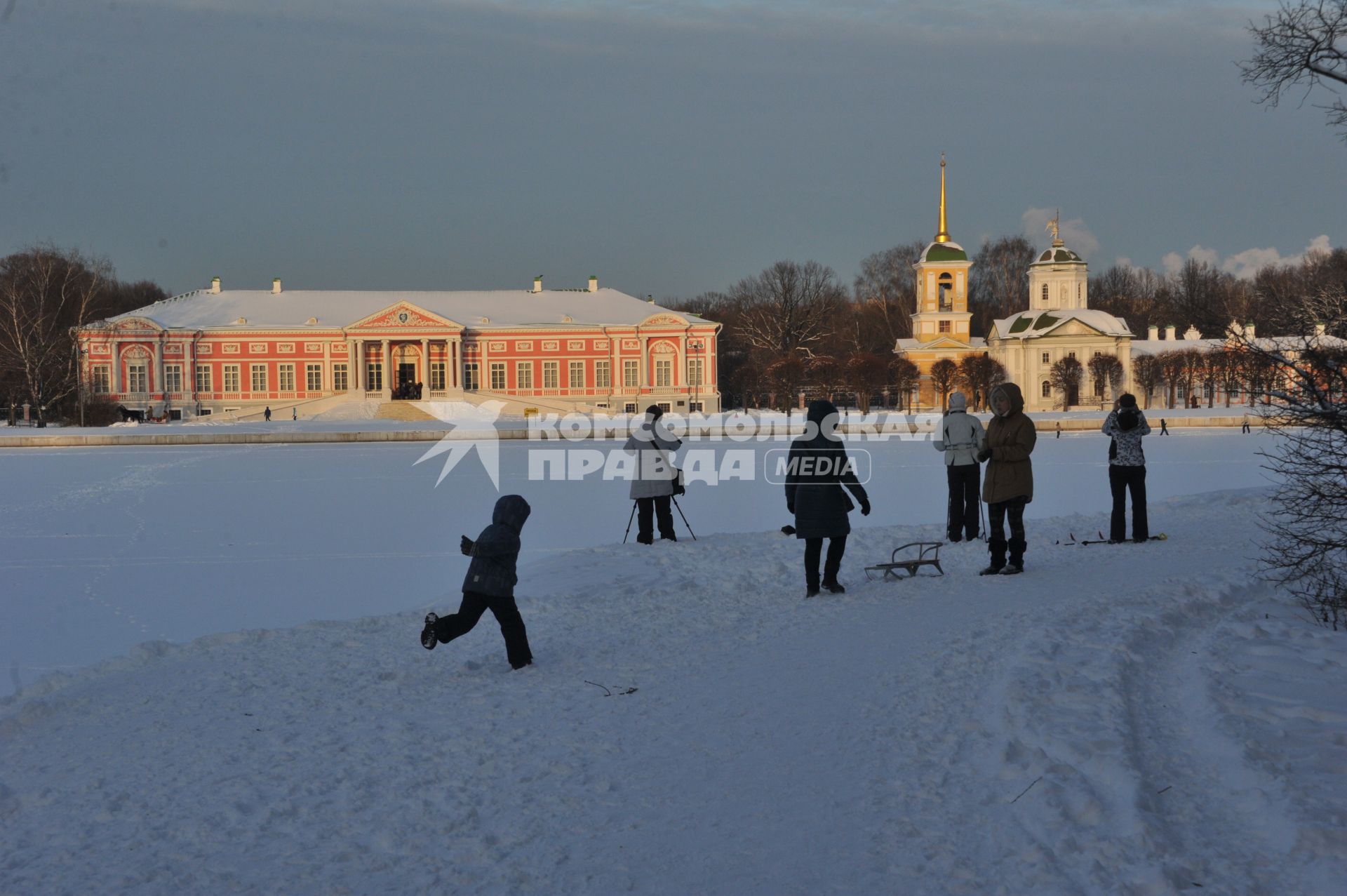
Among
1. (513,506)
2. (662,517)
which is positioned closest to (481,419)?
(662,517)

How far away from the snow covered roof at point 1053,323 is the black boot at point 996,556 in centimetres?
6063

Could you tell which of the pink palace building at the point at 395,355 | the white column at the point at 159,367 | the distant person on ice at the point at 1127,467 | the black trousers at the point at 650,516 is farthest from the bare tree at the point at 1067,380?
the black trousers at the point at 650,516

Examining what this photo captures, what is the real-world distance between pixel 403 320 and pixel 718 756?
194 feet

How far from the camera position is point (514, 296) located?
2672 inches

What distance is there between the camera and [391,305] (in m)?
63.4

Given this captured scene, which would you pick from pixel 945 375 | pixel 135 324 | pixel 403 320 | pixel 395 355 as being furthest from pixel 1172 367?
pixel 135 324

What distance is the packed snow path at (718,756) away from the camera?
4.16 m

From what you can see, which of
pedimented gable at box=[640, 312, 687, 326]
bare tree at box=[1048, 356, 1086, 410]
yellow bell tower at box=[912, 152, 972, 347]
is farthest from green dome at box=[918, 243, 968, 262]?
pedimented gable at box=[640, 312, 687, 326]

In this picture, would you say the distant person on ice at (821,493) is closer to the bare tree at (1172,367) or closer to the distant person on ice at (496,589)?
the distant person on ice at (496,589)

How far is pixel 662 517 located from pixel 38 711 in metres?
7.11

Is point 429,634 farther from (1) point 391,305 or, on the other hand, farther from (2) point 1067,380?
(2) point 1067,380

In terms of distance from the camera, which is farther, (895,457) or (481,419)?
(481,419)

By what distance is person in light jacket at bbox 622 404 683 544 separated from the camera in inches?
483

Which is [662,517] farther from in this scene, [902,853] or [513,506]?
[902,853]
